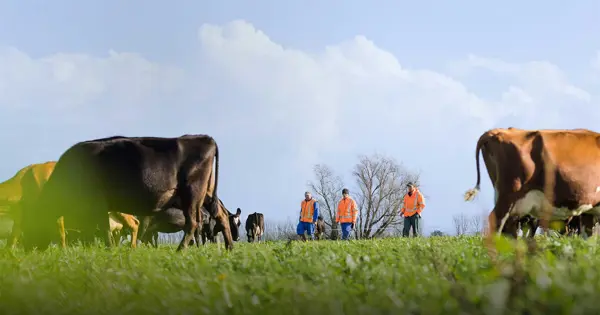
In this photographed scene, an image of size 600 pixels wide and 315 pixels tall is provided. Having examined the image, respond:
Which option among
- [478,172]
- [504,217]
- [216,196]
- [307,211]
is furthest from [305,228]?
[504,217]

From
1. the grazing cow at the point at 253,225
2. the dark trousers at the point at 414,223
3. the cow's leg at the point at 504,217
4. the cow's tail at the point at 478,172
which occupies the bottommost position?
the grazing cow at the point at 253,225

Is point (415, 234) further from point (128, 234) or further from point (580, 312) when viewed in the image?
point (580, 312)

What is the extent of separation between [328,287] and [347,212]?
965 inches

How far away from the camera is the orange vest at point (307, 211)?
98.0 ft

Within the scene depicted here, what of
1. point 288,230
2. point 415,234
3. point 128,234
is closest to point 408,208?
point 415,234

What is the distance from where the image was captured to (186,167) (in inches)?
528

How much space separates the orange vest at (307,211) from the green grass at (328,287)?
73.1 feet

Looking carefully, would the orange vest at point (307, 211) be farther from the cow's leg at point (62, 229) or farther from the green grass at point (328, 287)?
the green grass at point (328, 287)

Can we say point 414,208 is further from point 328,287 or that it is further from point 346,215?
point 328,287

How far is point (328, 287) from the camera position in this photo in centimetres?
477

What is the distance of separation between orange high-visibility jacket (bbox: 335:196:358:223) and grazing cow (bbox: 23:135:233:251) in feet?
51.4

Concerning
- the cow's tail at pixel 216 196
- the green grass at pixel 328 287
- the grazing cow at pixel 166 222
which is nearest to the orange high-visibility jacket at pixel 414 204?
the grazing cow at pixel 166 222

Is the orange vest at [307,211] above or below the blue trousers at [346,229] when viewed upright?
A: above

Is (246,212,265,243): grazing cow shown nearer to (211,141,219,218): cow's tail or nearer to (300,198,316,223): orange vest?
(300,198,316,223): orange vest
